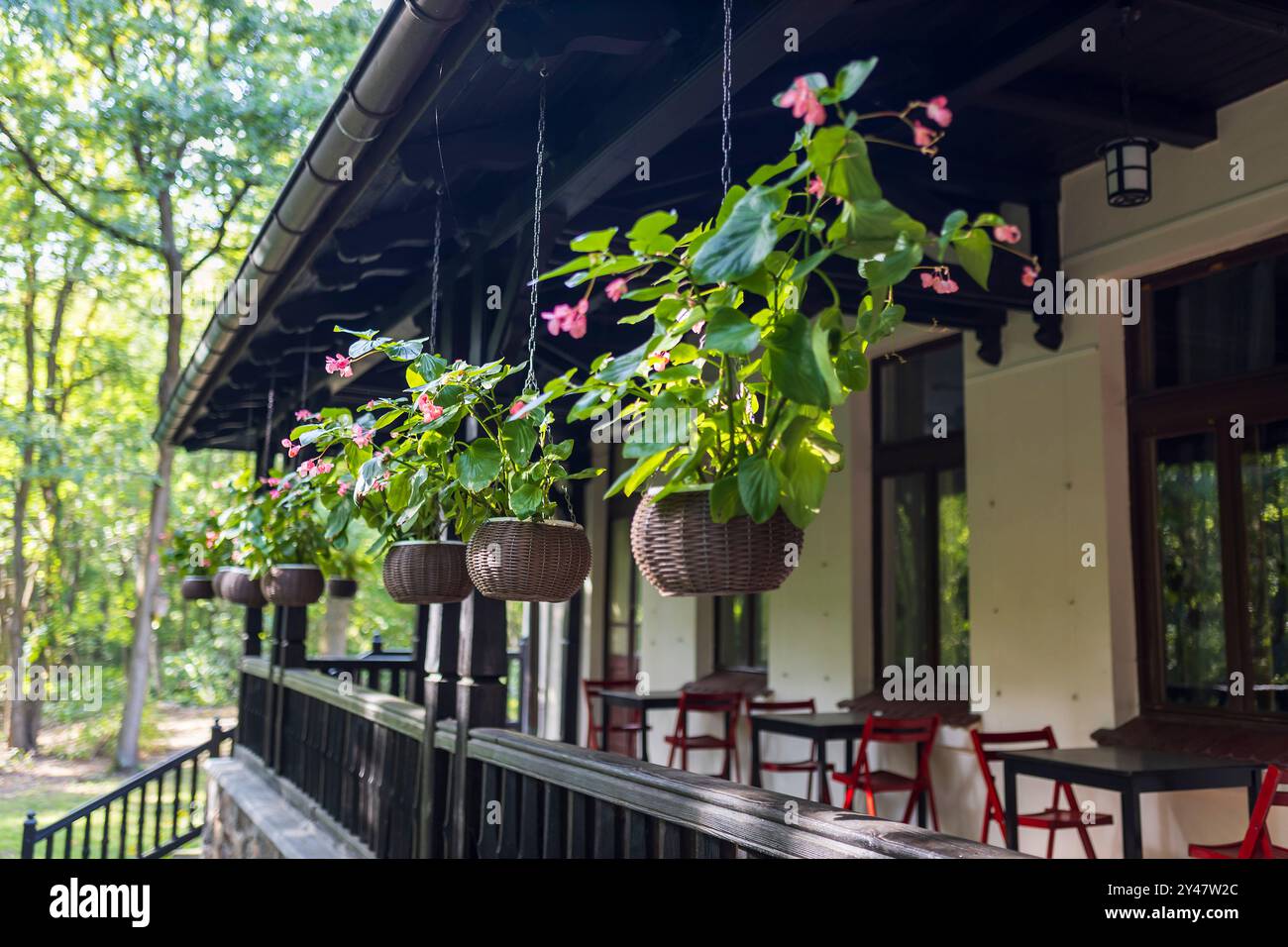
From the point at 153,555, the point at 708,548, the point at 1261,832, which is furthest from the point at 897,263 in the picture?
the point at 153,555

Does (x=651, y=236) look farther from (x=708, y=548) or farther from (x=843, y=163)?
(x=708, y=548)

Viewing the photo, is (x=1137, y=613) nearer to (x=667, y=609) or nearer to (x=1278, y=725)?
(x=1278, y=725)

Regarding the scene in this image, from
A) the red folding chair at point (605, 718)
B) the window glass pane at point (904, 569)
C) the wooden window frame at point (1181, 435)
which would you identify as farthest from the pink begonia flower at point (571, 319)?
the red folding chair at point (605, 718)

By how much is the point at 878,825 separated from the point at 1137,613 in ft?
11.0

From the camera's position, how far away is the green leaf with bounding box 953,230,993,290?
1.58 meters

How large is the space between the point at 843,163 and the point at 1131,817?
10.1 feet

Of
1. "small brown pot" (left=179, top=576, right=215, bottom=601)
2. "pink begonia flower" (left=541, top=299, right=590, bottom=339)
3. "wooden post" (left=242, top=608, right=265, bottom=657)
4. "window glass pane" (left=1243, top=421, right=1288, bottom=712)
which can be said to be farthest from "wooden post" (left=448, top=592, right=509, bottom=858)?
"wooden post" (left=242, top=608, right=265, bottom=657)

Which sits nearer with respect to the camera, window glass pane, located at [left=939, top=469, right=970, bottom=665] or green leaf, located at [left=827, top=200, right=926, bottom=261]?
green leaf, located at [left=827, top=200, right=926, bottom=261]

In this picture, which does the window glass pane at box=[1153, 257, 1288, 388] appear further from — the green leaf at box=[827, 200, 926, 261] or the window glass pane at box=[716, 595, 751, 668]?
the green leaf at box=[827, 200, 926, 261]

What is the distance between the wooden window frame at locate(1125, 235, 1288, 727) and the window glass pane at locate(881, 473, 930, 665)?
135 centimetres

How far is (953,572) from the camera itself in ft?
19.5

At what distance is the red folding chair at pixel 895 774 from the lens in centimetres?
504

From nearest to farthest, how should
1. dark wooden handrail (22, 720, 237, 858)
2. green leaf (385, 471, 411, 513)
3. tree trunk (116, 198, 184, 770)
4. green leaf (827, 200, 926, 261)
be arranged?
green leaf (827, 200, 926, 261) → green leaf (385, 471, 411, 513) → dark wooden handrail (22, 720, 237, 858) → tree trunk (116, 198, 184, 770)
